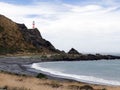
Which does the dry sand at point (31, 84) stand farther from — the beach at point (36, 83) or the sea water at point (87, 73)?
the sea water at point (87, 73)

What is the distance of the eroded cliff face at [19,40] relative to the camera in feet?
575

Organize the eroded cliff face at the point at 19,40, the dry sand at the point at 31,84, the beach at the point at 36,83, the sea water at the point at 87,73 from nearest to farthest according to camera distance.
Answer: the dry sand at the point at 31,84, the beach at the point at 36,83, the sea water at the point at 87,73, the eroded cliff face at the point at 19,40

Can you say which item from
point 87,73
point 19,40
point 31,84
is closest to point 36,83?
point 31,84

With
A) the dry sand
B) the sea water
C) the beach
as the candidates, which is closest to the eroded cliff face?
the sea water

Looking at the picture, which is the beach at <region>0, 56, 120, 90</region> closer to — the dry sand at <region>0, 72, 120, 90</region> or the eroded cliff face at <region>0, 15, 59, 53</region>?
the dry sand at <region>0, 72, 120, 90</region>

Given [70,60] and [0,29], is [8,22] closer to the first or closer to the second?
[0,29]

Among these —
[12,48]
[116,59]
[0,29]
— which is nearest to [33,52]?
[12,48]

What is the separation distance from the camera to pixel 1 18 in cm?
19212

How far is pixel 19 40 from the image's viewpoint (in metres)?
183

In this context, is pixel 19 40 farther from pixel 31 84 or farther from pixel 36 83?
pixel 31 84

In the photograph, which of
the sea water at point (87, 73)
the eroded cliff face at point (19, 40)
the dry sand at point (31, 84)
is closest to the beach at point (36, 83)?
the dry sand at point (31, 84)

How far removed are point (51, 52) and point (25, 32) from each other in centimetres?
1743

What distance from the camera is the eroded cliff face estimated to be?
175 m

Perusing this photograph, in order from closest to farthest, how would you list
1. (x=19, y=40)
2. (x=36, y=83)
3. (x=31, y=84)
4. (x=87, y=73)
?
1. (x=31, y=84)
2. (x=36, y=83)
3. (x=87, y=73)
4. (x=19, y=40)
